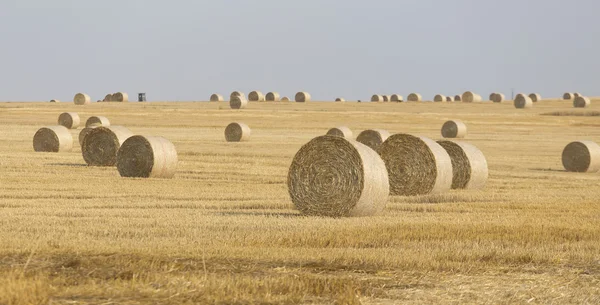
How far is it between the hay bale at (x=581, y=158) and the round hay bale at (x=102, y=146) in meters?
12.5

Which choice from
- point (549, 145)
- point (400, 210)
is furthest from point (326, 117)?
point (400, 210)

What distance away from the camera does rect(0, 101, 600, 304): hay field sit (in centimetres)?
933

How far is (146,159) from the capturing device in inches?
961

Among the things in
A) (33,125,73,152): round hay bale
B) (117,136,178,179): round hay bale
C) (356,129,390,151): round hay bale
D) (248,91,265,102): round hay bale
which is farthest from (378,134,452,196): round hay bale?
(248,91,265,102): round hay bale

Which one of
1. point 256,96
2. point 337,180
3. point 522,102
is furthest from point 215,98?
point 337,180

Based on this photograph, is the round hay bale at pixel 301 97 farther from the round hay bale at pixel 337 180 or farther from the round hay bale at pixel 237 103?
the round hay bale at pixel 337 180

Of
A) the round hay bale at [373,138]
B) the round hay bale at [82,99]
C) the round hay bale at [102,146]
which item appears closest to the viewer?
the round hay bale at [102,146]

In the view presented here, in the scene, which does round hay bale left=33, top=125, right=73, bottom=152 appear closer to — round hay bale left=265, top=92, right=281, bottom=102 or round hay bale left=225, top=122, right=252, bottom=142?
round hay bale left=225, top=122, right=252, bottom=142

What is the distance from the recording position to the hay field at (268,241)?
933cm

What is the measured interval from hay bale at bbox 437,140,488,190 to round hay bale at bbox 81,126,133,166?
31.8ft

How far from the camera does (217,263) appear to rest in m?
10.8

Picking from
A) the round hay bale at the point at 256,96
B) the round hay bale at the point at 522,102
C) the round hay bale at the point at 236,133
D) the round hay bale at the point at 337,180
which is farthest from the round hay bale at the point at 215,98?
the round hay bale at the point at 337,180

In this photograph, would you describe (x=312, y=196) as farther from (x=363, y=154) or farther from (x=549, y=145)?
(x=549, y=145)

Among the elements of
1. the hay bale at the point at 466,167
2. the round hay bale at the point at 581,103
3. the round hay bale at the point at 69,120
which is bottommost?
the round hay bale at the point at 581,103
